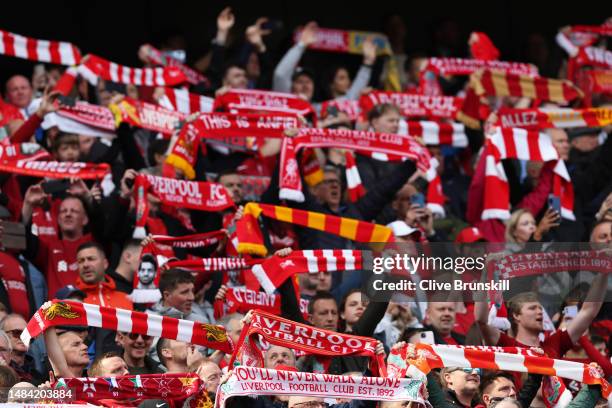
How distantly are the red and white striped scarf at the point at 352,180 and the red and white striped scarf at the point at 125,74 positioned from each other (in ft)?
6.28

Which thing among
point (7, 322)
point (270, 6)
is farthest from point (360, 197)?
point (270, 6)

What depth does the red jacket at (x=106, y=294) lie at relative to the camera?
12406mm

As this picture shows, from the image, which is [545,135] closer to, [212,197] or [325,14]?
[212,197]

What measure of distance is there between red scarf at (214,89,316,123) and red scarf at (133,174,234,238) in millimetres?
1908

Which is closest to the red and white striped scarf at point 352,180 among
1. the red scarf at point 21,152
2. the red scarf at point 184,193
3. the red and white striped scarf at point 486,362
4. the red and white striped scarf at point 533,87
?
the red scarf at point 184,193

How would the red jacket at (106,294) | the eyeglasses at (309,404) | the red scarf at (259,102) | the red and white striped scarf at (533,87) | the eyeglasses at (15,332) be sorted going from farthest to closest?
the red and white striped scarf at (533,87) → the red scarf at (259,102) → the red jacket at (106,294) → the eyeglasses at (15,332) → the eyeglasses at (309,404)

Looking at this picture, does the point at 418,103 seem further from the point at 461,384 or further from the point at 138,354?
the point at 461,384

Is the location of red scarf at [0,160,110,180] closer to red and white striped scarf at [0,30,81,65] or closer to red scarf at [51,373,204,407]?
red and white striped scarf at [0,30,81,65]

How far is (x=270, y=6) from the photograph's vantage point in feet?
63.9

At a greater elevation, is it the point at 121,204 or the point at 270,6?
the point at 270,6

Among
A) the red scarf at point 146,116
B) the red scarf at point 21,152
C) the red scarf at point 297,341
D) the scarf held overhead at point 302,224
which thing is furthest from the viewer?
the red scarf at point 146,116

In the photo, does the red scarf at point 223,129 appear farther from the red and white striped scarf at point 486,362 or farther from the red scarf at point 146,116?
the red and white striped scarf at point 486,362

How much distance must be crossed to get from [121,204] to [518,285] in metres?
3.25

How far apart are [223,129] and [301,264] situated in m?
2.78
